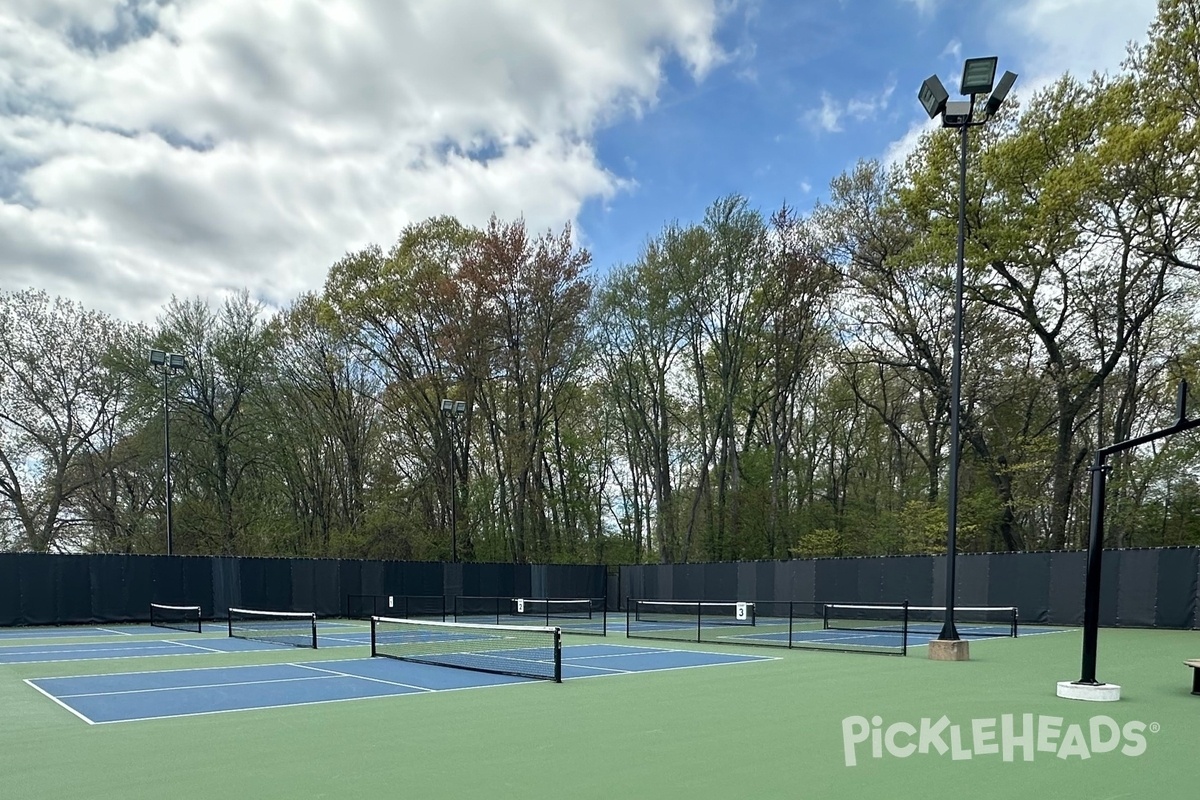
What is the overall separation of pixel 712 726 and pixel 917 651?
9048mm

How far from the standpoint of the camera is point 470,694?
10008mm

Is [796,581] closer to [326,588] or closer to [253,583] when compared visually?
[326,588]

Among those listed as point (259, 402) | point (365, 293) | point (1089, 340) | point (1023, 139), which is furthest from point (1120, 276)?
point (259, 402)

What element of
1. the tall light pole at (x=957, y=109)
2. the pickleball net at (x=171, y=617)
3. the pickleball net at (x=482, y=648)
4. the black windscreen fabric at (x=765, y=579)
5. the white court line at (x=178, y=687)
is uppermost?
the tall light pole at (x=957, y=109)

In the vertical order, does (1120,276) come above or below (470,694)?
above

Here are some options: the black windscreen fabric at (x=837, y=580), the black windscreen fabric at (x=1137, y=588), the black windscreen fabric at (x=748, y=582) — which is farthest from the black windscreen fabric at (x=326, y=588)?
the black windscreen fabric at (x=1137, y=588)

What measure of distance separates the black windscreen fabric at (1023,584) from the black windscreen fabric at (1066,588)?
15cm

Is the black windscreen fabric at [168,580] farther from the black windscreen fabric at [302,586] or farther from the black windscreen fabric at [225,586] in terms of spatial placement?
the black windscreen fabric at [302,586]

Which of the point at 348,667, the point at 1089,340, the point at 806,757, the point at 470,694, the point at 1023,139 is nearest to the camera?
the point at 806,757

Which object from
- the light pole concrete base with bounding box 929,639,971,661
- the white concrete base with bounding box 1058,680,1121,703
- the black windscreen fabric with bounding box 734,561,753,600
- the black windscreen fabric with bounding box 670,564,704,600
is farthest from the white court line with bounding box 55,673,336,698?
the black windscreen fabric with bounding box 670,564,704,600

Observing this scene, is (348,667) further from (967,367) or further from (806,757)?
(967,367)

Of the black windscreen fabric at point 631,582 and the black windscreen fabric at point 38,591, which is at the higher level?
the black windscreen fabric at point 38,591

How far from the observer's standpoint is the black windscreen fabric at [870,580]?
84.3 ft

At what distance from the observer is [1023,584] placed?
892 inches
